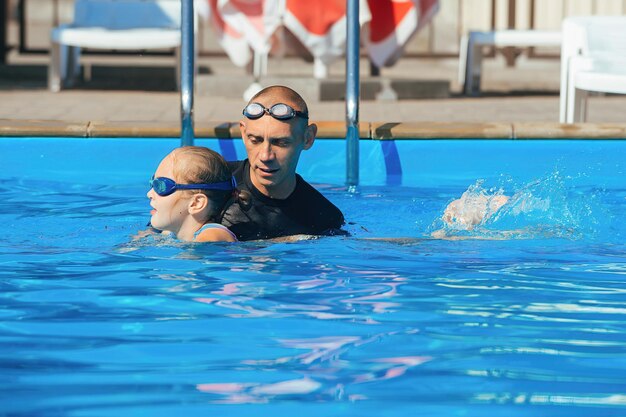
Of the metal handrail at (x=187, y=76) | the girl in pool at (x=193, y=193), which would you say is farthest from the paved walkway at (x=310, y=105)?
the girl in pool at (x=193, y=193)

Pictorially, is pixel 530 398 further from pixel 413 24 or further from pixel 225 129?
pixel 413 24

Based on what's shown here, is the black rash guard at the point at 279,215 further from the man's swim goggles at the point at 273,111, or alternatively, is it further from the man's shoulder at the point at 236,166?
the man's swim goggles at the point at 273,111

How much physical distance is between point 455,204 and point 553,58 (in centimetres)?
922

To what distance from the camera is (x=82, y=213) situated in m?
6.27

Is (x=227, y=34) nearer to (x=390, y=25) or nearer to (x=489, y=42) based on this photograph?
(x=390, y=25)

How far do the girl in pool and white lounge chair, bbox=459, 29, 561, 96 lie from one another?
20.9 ft

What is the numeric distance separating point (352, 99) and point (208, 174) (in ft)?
7.18

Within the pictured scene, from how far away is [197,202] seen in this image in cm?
494

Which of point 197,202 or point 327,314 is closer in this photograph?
point 327,314

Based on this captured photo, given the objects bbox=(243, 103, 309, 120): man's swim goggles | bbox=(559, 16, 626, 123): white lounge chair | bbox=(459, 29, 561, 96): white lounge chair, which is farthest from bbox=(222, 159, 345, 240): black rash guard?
bbox=(459, 29, 561, 96): white lounge chair

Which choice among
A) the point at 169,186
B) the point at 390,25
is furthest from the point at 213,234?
the point at 390,25

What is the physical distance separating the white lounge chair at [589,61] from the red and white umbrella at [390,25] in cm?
160

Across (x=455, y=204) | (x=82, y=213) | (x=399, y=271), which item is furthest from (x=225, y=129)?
(x=399, y=271)

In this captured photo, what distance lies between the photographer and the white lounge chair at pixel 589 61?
26.1 ft
